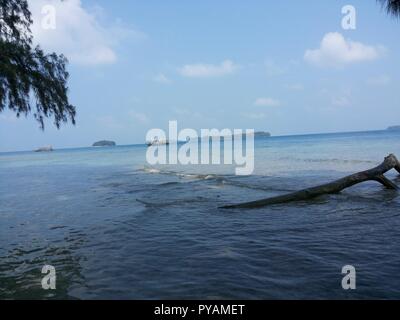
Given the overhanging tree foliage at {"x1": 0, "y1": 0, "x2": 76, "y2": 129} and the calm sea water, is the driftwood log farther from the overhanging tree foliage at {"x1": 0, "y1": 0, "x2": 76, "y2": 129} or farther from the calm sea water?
the overhanging tree foliage at {"x1": 0, "y1": 0, "x2": 76, "y2": 129}

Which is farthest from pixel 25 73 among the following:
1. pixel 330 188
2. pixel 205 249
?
pixel 330 188

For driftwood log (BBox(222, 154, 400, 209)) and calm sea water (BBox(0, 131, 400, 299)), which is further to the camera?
driftwood log (BBox(222, 154, 400, 209))

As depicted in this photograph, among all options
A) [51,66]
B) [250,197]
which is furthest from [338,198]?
[51,66]

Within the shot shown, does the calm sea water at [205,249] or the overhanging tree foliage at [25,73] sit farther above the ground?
the overhanging tree foliage at [25,73]

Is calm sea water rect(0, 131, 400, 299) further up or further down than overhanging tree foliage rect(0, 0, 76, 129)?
further down

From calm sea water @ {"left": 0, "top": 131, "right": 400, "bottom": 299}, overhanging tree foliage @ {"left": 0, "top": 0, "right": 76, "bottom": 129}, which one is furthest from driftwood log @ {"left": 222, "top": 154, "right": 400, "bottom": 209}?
overhanging tree foliage @ {"left": 0, "top": 0, "right": 76, "bottom": 129}

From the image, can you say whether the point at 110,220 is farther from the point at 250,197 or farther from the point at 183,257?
the point at 250,197

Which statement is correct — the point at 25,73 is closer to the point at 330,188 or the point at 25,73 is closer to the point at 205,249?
the point at 205,249

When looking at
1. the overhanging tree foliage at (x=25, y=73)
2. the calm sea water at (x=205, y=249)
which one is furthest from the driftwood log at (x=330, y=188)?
the overhanging tree foliage at (x=25, y=73)

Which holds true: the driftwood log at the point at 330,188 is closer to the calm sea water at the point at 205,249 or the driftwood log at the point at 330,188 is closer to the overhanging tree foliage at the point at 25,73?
the calm sea water at the point at 205,249

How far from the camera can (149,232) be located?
962cm

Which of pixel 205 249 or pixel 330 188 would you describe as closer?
pixel 205 249

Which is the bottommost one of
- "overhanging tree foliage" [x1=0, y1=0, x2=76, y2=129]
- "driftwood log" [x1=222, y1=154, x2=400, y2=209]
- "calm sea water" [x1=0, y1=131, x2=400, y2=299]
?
"calm sea water" [x1=0, y1=131, x2=400, y2=299]

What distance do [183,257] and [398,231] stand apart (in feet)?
18.1
